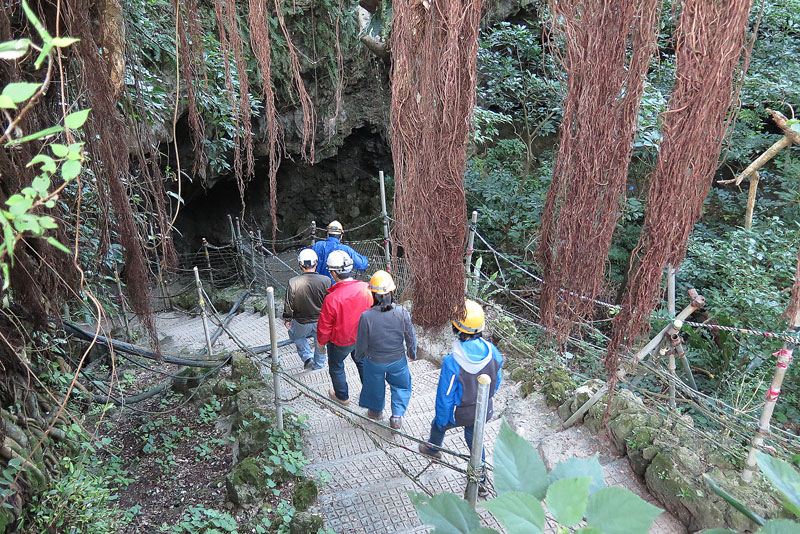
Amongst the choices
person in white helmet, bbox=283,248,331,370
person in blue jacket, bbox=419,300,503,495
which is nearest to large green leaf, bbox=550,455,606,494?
person in blue jacket, bbox=419,300,503,495

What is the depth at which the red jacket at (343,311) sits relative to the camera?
329cm

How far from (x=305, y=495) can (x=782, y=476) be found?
234 centimetres

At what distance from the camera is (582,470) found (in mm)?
706

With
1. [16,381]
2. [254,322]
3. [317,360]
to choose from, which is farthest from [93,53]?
[254,322]

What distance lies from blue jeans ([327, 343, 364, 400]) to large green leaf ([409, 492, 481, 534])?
2644 mm

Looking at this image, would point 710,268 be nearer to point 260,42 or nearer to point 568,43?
point 568,43

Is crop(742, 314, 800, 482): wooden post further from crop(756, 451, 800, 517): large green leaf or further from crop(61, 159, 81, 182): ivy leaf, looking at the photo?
crop(61, 159, 81, 182): ivy leaf

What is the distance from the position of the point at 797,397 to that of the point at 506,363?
8.61 feet

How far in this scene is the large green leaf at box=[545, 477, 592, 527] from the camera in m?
0.57

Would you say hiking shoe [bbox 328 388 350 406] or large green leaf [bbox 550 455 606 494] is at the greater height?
large green leaf [bbox 550 455 606 494]

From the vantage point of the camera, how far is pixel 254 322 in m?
6.33

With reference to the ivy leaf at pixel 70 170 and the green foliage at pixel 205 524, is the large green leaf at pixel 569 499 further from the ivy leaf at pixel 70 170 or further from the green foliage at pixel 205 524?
the green foliage at pixel 205 524

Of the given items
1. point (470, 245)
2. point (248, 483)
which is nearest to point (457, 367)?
point (248, 483)

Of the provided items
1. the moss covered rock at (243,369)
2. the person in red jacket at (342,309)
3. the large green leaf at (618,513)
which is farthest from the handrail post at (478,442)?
the moss covered rock at (243,369)
